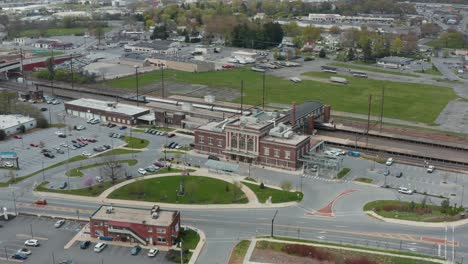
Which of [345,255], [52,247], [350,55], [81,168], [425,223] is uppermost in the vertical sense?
[350,55]

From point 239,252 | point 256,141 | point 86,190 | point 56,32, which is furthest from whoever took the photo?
point 56,32

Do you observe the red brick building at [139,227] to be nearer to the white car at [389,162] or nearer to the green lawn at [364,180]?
the green lawn at [364,180]

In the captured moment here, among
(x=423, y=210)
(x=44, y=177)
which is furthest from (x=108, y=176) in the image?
(x=423, y=210)

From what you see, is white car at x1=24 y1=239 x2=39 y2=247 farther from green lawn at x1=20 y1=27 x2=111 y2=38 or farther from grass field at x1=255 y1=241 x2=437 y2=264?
green lawn at x1=20 y1=27 x2=111 y2=38

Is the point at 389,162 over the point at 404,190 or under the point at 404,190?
over

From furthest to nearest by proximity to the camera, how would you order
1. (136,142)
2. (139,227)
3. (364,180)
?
(136,142) < (364,180) < (139,227)

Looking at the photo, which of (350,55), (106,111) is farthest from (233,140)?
(350,55)

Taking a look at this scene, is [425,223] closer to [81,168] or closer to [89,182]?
[89,182]
